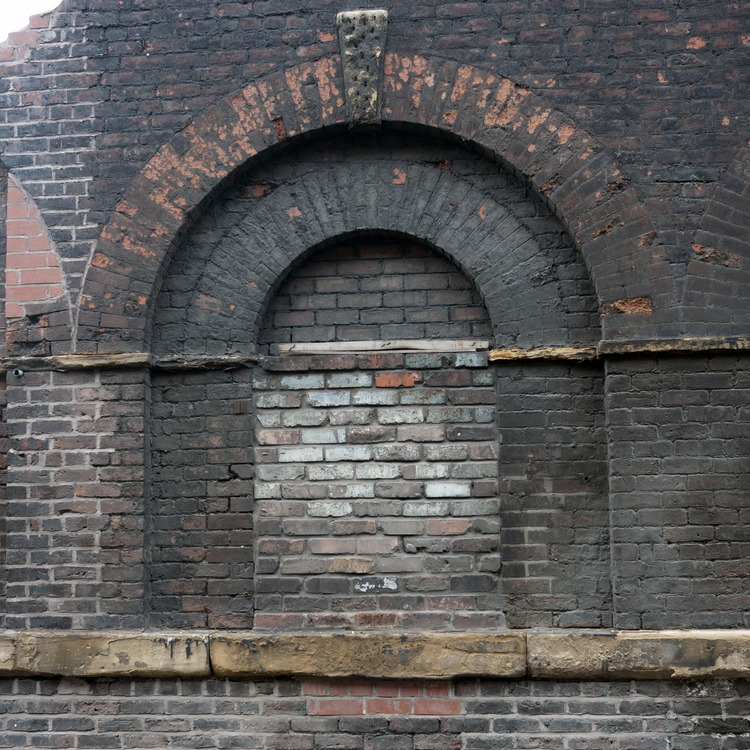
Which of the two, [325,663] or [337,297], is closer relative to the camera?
[325,663]

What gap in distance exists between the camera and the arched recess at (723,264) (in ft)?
13.7

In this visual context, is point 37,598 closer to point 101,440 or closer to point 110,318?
point 101,440

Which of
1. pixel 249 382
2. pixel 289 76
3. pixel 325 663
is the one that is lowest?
pixel 325 663

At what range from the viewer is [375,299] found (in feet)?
15.1

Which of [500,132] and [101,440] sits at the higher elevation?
[500,132]

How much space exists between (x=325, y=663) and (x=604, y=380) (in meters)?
2.04

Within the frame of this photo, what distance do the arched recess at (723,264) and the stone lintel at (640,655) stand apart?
1510 mm

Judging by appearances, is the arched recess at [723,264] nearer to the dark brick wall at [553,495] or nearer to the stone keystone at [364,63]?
the dark brick wall at [553,495]

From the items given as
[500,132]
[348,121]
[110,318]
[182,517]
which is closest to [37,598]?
[182,517]

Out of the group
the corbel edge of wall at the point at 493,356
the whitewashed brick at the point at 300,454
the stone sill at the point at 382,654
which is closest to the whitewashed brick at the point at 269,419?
the whitewashed brick at the point at 300,454

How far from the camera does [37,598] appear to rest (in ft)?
14.4

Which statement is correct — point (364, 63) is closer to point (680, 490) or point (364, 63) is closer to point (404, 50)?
point (404, 50)

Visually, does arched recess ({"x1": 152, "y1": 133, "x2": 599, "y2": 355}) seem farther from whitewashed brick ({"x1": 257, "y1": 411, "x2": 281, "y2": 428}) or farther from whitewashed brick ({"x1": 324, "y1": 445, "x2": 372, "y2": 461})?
whitewashed brick ({"x1": 324, "y1": 445, "x2": 372, "y2": 461})

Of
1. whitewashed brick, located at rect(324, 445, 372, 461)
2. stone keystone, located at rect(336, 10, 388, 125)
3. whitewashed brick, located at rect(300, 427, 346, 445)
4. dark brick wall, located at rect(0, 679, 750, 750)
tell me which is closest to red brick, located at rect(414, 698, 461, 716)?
dark brick wall, located at rect(0, 679, 750, 750)
